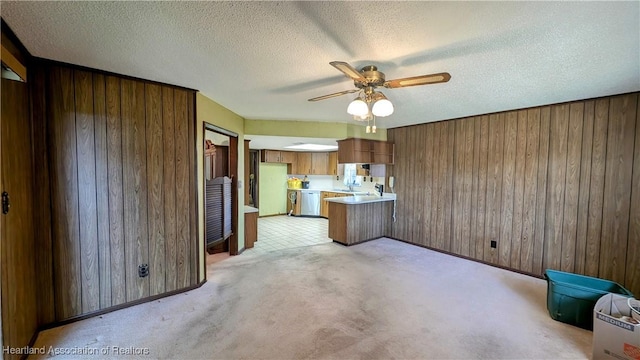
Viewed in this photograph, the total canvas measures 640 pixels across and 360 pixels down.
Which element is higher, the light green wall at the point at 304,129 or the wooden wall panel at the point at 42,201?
the light green wall at the point at 304,129

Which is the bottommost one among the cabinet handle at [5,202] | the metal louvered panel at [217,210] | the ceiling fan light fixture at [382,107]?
the metal louvered panel at [217,210]

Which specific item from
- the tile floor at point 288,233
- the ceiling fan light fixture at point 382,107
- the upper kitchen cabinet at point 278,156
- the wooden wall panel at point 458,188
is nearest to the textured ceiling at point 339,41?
the ceiling fan light fixture at point 382,107

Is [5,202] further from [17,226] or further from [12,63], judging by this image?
[12,63]

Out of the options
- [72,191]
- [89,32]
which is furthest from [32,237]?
[89,32]

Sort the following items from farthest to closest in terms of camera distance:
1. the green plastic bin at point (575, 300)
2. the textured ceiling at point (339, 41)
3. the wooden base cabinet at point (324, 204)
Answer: the wooden base cabinet at point (324, 204) < the green plastic bin at point (575, 300) < the textured ceiling at point (339, 41)

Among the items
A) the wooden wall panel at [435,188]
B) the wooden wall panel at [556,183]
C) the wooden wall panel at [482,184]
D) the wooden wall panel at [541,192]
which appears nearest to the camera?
the wooden wall panel at [556,183]

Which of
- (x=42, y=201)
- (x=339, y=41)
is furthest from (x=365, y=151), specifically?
(x=42, y=201)

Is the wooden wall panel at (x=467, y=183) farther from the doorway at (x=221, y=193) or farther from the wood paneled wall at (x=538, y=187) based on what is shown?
the doorway at (x=221, y=193)

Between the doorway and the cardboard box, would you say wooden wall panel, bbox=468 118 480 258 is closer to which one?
the cardboard box

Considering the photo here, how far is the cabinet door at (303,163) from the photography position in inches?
311

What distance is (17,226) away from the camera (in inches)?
74.7

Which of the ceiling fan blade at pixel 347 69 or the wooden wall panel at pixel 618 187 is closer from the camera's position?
the ceiling fan blade at pixel 347 69

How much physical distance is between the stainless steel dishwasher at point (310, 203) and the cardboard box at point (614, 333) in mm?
6184

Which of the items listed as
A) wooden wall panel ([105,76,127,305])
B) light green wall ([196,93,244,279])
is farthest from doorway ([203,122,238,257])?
wooden wall panel ([105,76,127,305])
